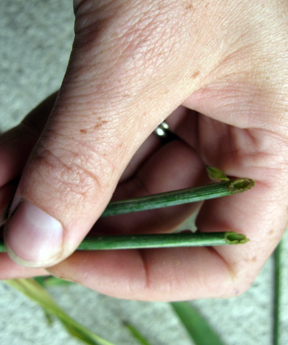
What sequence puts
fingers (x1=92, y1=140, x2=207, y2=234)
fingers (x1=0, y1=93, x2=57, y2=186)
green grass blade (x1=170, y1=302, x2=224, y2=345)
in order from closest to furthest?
1. fingers (x1=0, y1=93, x2=57, y2=186)
2. fingers (x1=92, y1=140, x2=207, y2=234)
3. green grass blade (x1=170, y1=302, x2=224, y2=345)

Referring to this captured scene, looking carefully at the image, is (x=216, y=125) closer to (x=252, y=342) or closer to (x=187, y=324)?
(x=187, y=324)

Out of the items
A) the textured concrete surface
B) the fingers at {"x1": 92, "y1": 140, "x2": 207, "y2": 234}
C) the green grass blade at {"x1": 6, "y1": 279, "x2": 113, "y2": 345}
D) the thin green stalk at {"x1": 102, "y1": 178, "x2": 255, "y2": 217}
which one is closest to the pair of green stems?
the thin green stalk at {"x1": 102, "y1": 178, "x2": 255, "y2": 217}

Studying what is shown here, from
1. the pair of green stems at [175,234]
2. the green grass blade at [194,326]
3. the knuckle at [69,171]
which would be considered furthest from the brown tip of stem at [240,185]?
the green grass blade at [194,326]

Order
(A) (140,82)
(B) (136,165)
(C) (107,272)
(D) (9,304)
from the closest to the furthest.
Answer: (A) (140,82), (C) (107,272), (B) (136,165), (D) (9,304)

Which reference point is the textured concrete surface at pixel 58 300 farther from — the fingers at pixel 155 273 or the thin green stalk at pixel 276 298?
the fingers at pixel 155 273

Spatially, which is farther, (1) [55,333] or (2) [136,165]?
(1) [55,333]

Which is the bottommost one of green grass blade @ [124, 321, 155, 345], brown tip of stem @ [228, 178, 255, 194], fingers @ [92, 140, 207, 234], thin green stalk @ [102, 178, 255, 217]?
green grass blade @ [124, 321, 155, 345]

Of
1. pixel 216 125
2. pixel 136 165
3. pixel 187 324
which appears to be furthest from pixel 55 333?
pixel 216 125

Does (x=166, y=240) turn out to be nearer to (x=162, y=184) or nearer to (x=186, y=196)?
(x=186, y=196)

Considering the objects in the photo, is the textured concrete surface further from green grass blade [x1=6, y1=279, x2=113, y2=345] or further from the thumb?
the thumb
